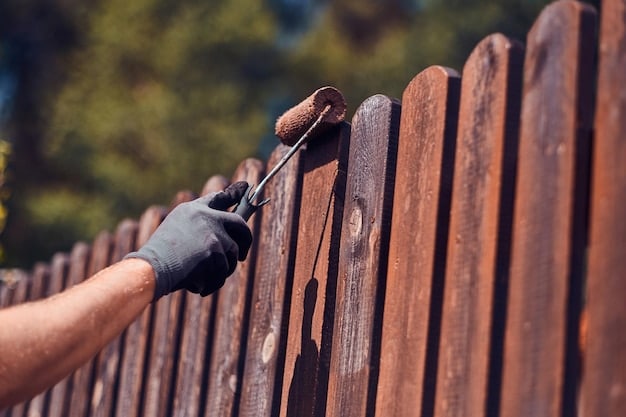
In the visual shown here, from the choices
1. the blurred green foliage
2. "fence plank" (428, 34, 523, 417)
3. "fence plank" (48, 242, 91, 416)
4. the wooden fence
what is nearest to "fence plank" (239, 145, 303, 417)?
the wooden fence

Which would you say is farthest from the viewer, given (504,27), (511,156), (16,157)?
(16,157)

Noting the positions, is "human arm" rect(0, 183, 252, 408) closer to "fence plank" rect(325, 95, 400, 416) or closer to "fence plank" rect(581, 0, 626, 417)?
"fence plank" rect(325, 95, 400, 416)

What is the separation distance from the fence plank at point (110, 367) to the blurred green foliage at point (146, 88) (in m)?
11.4

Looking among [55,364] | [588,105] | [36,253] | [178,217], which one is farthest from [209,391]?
[36,253]

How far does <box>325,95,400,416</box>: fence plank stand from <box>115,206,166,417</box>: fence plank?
1.43 metres

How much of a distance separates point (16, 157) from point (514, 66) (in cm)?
1796

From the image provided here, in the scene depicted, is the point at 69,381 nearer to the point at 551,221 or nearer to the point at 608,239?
the point at 551,221

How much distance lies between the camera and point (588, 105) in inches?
73.1

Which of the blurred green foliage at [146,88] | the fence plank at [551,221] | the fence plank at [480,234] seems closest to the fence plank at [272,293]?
the fence plank at [480,234]

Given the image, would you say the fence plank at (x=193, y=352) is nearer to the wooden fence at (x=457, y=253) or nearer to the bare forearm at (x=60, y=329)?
the wooden fence at (x=457, y=253)

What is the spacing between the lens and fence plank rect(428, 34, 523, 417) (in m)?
1.96

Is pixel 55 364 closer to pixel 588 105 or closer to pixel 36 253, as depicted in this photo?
Answer: pixel 588 105

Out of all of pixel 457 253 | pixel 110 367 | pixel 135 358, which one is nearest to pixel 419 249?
pixel 457 253

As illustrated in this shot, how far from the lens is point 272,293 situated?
2916 millimetres
